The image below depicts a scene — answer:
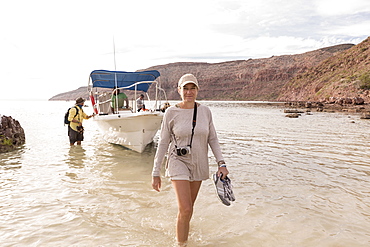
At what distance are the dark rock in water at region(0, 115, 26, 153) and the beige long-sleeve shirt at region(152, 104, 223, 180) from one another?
958cm

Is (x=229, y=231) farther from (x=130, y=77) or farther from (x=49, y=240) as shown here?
(x=130, y=77)

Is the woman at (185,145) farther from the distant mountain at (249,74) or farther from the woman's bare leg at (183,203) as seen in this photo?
the distant mountain at (249,74)

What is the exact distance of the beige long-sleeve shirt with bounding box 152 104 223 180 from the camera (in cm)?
318

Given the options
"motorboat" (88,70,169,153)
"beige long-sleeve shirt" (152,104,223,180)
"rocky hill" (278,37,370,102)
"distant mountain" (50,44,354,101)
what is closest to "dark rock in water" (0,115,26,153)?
"motorboat" (88,70,169,153)

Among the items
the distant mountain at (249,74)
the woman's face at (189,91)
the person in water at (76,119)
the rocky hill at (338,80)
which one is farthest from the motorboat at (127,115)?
the distant mountain at (249,74)

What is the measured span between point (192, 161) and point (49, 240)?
7.74ft

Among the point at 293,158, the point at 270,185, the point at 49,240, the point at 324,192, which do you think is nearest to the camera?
the point at 49,240

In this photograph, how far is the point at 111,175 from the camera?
23.6ft

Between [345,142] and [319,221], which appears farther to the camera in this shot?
[345,142]

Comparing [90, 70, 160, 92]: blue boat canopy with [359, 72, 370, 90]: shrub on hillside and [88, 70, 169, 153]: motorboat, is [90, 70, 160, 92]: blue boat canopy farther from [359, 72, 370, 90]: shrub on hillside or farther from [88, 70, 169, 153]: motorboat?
[359, 72, 370, 90]: shrub on hillside

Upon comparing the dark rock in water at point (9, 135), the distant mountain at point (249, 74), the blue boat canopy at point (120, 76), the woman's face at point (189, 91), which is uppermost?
the distant mountain at point (249, 74)

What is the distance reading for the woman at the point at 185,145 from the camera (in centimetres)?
316

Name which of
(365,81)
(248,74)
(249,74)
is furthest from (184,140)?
(249,74)

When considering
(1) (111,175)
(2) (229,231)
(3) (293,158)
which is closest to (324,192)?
(2) (229,231)
